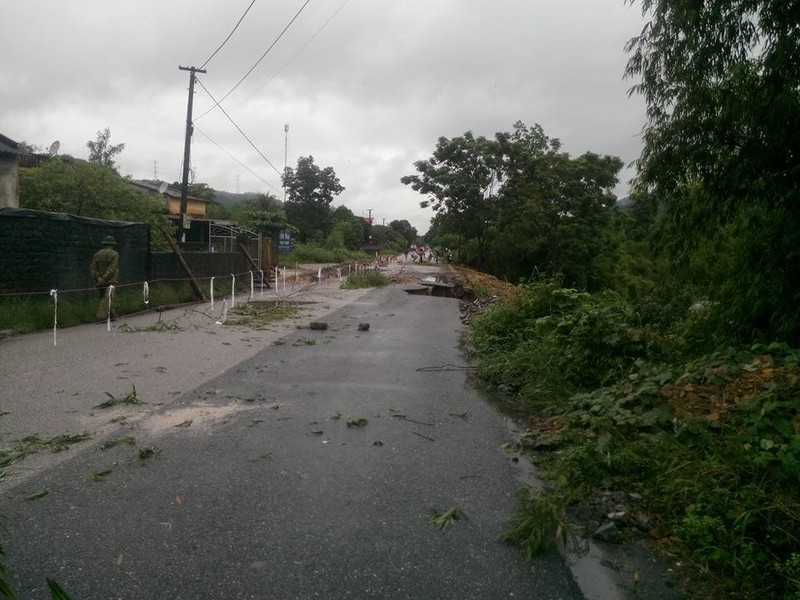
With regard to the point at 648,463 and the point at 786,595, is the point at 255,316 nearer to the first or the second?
the point at 648,463

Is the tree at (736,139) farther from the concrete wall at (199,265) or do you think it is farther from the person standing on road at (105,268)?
the concrete wall at (199,265)

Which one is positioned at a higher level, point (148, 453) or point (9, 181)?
point (9, 181)

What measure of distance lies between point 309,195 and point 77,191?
50.1 m

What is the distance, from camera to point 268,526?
3.90 m

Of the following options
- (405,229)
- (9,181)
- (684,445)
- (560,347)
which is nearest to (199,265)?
(9,181)

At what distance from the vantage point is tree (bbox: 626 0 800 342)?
628cm

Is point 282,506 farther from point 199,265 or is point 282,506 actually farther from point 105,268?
point 199,265

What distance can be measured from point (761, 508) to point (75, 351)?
9.48 m

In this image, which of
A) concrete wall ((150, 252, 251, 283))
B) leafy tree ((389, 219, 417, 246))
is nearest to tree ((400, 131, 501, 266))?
concrete wall ((150, 252, 251, 283))

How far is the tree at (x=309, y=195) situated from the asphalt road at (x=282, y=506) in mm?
62306

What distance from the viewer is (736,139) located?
695 centimetres

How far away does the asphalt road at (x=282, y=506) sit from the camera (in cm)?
329

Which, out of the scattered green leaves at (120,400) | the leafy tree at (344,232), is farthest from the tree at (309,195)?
the scattered green leaves at (120,400)

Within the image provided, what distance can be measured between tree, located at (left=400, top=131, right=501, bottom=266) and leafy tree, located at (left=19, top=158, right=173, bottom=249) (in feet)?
86.2
